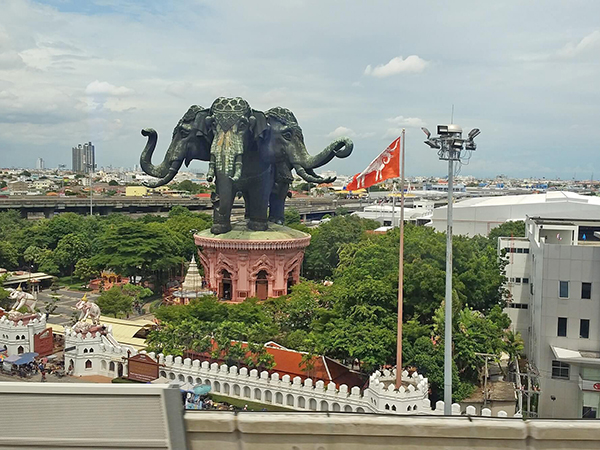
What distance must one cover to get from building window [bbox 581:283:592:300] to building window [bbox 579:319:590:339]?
113 cm

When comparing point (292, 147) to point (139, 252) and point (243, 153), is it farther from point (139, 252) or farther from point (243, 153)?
point (139, 252)

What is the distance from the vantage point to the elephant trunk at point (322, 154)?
46.9 m

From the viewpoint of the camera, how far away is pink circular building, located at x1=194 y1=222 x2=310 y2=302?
46.8 metres

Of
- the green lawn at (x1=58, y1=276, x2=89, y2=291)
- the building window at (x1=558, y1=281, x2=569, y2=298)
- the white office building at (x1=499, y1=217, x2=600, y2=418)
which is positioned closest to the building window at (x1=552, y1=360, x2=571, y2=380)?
the white office building at (x1=499, y1=217, x2=600, y2=418)

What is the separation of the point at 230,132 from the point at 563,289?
26.4 m

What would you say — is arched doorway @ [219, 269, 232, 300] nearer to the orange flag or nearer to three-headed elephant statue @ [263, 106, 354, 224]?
three-headed elephant statue @ [263, 106, 354, 224]

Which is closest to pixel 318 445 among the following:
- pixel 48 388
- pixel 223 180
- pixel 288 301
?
pixel 48 388

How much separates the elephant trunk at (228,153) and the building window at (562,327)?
24820 millimetres

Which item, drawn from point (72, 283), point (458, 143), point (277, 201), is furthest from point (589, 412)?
point (72, 283)

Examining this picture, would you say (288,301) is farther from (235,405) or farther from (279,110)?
(279,110)

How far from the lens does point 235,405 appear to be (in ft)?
92.8

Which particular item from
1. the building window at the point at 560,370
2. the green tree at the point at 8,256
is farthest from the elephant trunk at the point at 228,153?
the green tree at the point at 8,256

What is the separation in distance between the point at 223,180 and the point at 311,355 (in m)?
20.9

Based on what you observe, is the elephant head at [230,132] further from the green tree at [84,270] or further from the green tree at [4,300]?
the green tree at [84,270]
